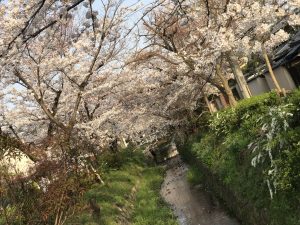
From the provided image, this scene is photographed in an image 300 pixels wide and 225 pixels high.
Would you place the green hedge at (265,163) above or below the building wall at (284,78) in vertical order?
below

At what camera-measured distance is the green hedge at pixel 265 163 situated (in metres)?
7.27

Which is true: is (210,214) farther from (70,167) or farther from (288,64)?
(288,64)

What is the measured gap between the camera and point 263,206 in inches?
339

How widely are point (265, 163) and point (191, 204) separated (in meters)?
8.90

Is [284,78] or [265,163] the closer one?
[265,163]

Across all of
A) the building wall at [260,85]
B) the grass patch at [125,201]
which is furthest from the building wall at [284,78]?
the grass patch at [125,201]

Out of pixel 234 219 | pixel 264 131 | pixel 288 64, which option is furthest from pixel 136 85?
pixel 264 131

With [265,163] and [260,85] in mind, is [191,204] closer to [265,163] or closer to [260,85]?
[265,163]

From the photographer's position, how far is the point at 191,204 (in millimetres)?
17406

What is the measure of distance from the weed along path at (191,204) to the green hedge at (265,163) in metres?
1.33

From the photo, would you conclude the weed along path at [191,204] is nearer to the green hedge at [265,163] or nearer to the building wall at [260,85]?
the green hedge at [265,163]

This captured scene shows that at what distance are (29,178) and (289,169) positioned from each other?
6859 mm

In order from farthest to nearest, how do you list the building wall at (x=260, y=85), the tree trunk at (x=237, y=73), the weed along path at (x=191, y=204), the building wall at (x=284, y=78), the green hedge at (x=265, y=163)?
the building wall at (x=260, y=85) < the building wall at (x=284, y=78) < the tree trunk at (x=237, y=73) < the weed along path at (x=191, y=204) < the green hedge at (x=265, y=163)

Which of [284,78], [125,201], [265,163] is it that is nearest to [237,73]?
[125,201]
